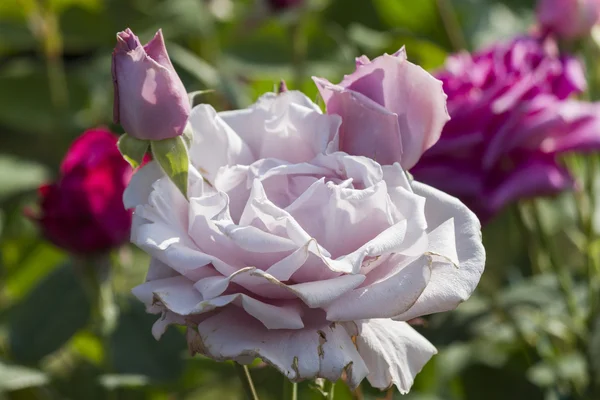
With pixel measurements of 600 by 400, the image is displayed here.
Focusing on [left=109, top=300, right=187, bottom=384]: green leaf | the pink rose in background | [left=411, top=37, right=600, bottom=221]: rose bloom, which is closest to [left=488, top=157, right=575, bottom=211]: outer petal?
[left=411, top=37, right=600, bottom=221]: rose bloom

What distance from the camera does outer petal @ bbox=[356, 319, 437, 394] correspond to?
37cm

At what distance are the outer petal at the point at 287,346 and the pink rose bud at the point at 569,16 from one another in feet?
1.52

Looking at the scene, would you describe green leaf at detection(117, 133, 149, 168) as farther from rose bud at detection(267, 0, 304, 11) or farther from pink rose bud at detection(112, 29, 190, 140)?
rose bud at detection(267, 0, 304, 11)

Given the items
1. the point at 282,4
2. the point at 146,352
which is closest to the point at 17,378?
the point at 146,352

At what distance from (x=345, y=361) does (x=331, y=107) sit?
127 millimetres

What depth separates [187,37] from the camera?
3.99ft

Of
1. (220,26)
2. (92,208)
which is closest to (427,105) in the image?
(92,208)

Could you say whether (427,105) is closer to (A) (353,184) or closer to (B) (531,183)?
(A) (353,184)

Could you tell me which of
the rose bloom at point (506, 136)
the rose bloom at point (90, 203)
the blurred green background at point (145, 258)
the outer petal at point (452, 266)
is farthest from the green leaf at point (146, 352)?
the outer petal at point (452, 266)

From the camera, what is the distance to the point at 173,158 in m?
0.38

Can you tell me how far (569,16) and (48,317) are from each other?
0.49m

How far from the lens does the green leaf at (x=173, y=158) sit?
382 mm

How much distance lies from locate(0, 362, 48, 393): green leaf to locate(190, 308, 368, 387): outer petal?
1.10ft

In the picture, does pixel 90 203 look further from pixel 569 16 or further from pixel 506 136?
pixel 569 16
